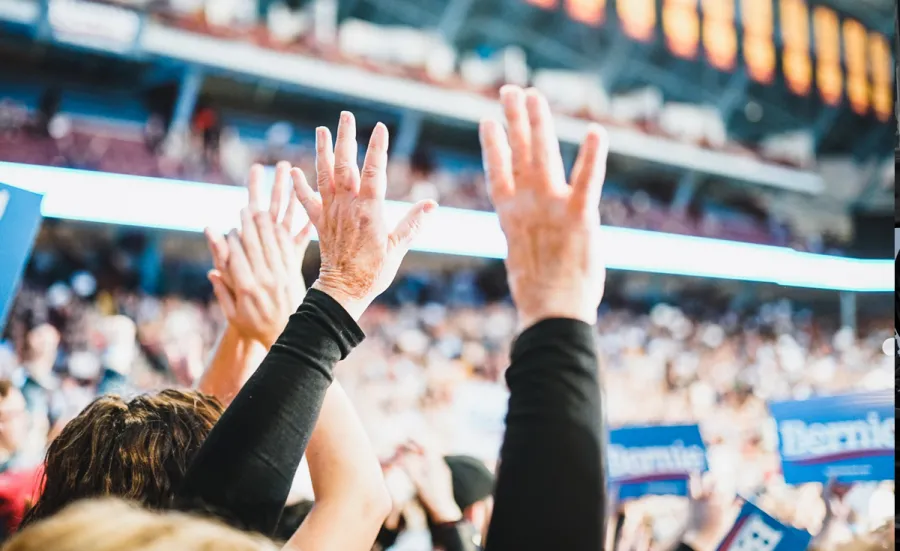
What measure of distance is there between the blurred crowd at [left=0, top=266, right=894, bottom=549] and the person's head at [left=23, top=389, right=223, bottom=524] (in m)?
0.13

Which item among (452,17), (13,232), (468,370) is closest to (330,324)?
(13,232)

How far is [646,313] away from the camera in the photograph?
12203 mm

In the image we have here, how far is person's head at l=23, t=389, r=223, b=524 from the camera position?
927 mm

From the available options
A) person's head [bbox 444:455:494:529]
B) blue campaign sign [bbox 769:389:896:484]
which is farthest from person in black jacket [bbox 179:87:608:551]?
blue campaign sign [bbox 769:389:896:484]

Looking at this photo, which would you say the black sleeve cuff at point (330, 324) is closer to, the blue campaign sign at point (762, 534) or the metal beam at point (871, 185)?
the blue campaign sign at point (762, 534)

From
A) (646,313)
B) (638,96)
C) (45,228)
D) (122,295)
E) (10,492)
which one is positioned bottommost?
(10,492)

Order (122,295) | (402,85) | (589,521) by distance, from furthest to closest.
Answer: (402,85) → (122,295) → (589,521)

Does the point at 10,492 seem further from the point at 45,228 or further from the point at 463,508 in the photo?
the point at 45,228

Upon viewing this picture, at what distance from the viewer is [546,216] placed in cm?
78

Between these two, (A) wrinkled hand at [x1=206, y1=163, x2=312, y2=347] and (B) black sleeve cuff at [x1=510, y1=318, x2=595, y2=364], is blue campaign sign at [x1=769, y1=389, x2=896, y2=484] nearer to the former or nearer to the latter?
(A) wrinkled hand at [x1=206, y1=163, x2=312, y2=347]

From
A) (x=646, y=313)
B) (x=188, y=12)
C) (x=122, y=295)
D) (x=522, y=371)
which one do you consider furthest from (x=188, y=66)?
A: (x=522, y=371)

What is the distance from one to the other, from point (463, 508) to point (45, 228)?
24.1 feet

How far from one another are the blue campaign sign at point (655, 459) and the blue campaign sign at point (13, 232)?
150 cm

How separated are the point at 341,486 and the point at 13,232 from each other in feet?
2.38
